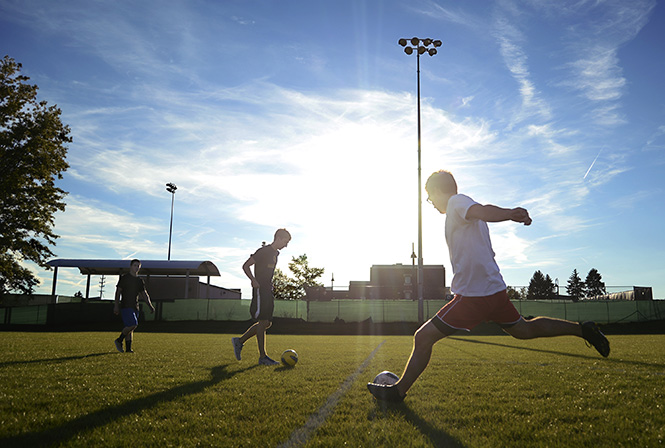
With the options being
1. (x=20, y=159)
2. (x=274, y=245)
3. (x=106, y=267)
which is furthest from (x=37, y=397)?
(x=106, y=267)

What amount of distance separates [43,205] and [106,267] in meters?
8.58

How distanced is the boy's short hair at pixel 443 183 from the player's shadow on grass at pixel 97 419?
3081 mm

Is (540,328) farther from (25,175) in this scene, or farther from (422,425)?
(25,175)

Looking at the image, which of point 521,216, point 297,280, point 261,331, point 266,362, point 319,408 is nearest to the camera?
point 521,216

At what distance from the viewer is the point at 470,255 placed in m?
4.05

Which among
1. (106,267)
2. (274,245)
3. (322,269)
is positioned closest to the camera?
(274,245)

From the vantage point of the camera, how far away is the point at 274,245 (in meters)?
7.50

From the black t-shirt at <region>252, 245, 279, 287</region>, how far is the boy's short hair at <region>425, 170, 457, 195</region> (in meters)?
3.70

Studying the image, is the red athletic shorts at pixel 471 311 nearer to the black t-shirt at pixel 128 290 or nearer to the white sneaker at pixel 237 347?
the white sneaker at pixel 237 347

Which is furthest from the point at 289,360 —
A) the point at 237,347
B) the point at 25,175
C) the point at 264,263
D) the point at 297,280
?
the point at 297,280

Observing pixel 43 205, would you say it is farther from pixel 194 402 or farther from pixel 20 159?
pixel 194 402

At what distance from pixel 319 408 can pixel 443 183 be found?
2.29m

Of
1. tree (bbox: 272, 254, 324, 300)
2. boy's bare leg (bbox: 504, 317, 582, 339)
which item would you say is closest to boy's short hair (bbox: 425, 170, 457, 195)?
boy's bare leg (bbox: 504, 317, 582, 339)

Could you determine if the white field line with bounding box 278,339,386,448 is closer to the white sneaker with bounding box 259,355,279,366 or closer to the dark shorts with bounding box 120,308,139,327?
the white sneaker with bounding box 259,355,279,366
